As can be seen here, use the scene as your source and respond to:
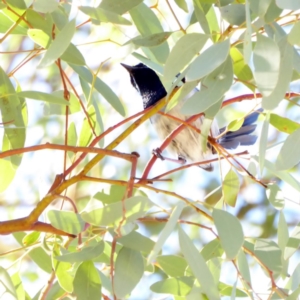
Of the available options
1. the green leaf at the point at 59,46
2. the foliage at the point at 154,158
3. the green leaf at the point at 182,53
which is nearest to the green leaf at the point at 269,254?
the foliage at the point at 154,158

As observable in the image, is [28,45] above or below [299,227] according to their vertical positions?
above

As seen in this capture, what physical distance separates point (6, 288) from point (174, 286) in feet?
0.81

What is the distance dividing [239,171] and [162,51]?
0.26 metres

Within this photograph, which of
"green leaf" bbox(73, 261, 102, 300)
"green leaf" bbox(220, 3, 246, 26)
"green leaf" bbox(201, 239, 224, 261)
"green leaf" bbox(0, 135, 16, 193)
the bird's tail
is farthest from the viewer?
the bird's tail

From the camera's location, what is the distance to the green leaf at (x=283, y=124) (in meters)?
1.16

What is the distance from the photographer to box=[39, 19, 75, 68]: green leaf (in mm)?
801

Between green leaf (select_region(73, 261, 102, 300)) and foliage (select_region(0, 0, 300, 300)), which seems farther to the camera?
green leaf (select_region(73, 261, 102, 300))

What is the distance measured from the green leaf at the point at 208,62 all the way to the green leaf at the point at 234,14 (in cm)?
7

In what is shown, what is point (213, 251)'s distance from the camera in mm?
1061

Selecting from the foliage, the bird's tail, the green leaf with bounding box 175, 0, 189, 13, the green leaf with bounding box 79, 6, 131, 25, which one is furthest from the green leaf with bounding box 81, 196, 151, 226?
the bird's tail

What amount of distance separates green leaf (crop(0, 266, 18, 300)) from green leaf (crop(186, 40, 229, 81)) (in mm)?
422

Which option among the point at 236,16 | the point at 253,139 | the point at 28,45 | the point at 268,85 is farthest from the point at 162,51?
the point at 28,45

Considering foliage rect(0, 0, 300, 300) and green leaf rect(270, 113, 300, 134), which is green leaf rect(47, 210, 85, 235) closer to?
foliage rect(0, 0, 300, 300)

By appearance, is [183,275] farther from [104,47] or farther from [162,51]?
[104,47]
